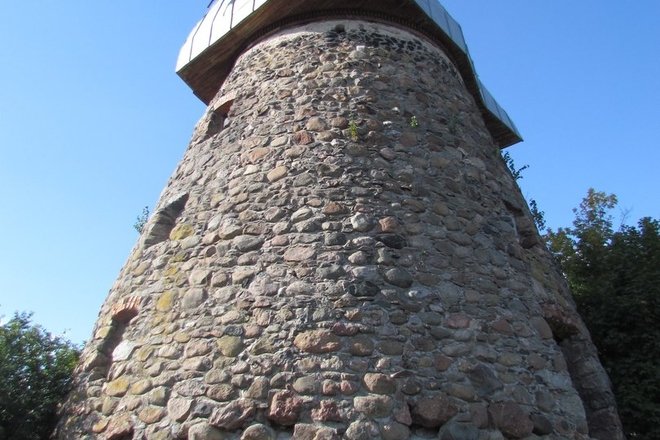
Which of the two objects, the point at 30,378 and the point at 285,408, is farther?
the point at 30,378

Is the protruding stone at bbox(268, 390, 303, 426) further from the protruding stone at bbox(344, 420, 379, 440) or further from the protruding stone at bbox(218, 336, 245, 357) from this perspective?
the protruding stone at bbox(218, 336, 245, 357)

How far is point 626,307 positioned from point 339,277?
4301mm

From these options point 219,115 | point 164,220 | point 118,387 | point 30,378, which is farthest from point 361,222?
point 30,378

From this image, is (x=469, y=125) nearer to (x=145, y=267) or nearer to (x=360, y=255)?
(x=360, y=255)

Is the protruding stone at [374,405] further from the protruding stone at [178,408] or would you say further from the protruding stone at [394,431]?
the protruding stone at [178,408]

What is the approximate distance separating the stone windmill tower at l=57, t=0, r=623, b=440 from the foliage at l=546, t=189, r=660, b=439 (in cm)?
127

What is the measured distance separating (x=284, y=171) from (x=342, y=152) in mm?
541

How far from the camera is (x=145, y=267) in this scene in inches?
202

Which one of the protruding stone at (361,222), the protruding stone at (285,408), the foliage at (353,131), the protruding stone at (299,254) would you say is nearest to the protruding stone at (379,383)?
the protruding stone at (285,408)

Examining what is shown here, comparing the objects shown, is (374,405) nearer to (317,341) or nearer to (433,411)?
(433,411)

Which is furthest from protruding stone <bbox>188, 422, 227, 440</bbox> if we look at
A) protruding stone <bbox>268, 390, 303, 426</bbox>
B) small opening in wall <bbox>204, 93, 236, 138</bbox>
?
small opening in wall <bbox>204, 93, 236, 138</bbox>

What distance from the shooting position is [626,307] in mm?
6672

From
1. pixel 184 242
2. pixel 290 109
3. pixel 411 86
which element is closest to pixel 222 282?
pixel 184 242

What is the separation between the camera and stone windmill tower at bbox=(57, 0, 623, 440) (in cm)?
380
